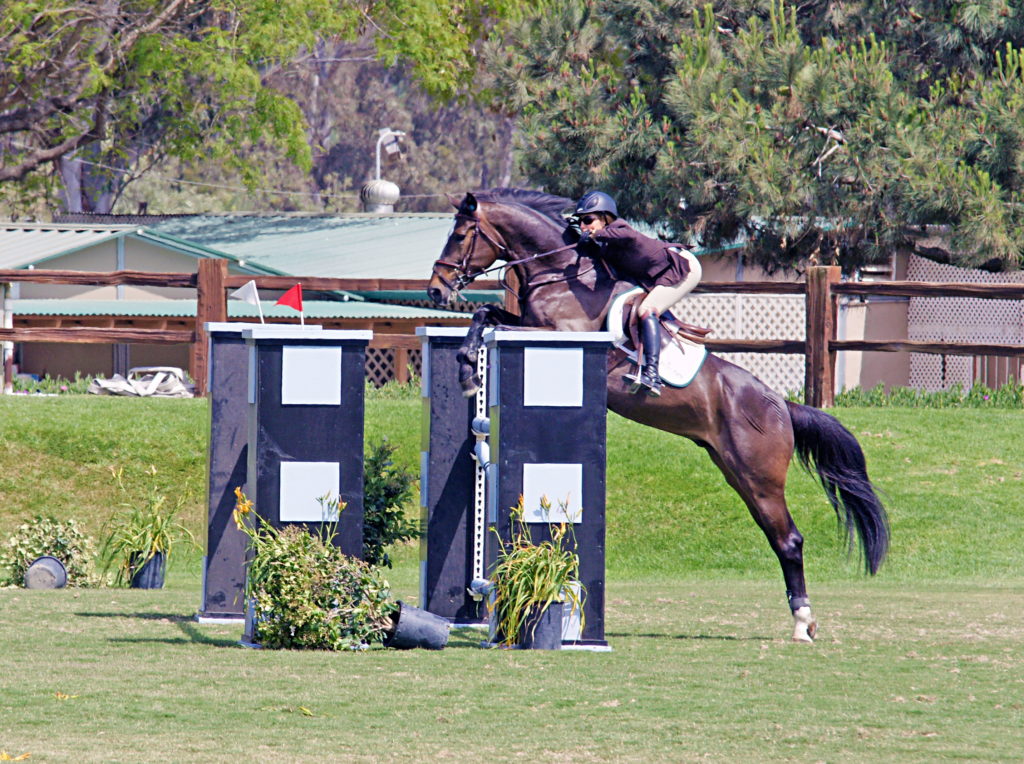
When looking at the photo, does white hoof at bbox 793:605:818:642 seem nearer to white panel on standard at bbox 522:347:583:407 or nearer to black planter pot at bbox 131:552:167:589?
white panel on standard at bbox 522:347:583:407

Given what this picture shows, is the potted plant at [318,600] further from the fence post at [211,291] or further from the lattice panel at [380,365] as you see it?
the lattice panel at [380,365]

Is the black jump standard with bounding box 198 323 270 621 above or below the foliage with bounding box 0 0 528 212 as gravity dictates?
below

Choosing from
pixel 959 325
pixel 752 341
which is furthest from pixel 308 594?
pixel 959 325

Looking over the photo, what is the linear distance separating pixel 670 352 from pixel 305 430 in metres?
2.41

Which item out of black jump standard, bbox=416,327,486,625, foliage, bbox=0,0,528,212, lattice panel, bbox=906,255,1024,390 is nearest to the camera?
black jump standard, bbox=416,327,486,625

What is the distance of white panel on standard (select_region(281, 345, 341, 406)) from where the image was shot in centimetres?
741

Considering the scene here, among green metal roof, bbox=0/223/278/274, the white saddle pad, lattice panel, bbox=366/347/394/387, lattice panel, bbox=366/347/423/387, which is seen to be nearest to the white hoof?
the white saddle pad

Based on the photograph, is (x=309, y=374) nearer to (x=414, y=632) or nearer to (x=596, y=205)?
(x=414, y=632)

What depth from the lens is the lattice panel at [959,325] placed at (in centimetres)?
2500

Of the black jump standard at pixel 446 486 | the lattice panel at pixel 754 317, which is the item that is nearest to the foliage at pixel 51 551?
the black jump standard at pixel 446 486

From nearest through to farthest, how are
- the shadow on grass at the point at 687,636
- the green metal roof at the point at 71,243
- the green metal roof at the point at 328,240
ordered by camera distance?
the shadow on grass at the point at 687,636
the green metal roof at the point at 71,243
the green metal roof at the point at 328,240

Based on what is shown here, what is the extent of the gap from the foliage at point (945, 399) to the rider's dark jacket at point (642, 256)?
9.31m

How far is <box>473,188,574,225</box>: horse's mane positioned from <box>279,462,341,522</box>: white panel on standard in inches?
87.9

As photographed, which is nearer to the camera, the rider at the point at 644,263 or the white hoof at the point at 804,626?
the white hoof at the point at 804,626
